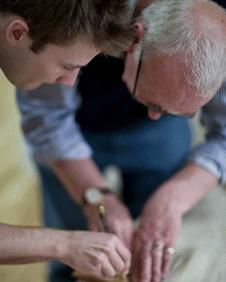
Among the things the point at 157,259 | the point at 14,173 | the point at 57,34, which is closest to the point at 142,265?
the point at 157,259

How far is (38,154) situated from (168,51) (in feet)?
1.35

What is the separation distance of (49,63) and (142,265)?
328mm

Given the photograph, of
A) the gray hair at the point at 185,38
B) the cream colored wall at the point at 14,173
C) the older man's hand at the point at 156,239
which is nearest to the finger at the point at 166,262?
the older man's hand at the point at 156,239

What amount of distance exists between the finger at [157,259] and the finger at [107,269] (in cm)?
7

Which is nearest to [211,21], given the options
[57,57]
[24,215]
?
[57,57]

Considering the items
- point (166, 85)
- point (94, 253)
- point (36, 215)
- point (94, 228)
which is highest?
point (166, 85)

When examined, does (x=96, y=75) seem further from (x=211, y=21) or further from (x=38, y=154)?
(x=211, y=21)

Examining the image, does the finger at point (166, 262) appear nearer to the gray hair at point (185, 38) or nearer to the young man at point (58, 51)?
the young man at point (58, 51)

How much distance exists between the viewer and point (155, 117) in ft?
3.14

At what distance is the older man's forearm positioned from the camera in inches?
41.9

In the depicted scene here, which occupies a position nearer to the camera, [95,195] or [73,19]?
[73,19]

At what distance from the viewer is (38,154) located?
45.6 inches

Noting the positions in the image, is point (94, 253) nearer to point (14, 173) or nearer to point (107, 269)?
point (107, 269)

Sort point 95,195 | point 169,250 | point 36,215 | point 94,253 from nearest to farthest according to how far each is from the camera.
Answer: point 94,253 → point 169,250 → point 95,195 → point 36,215
